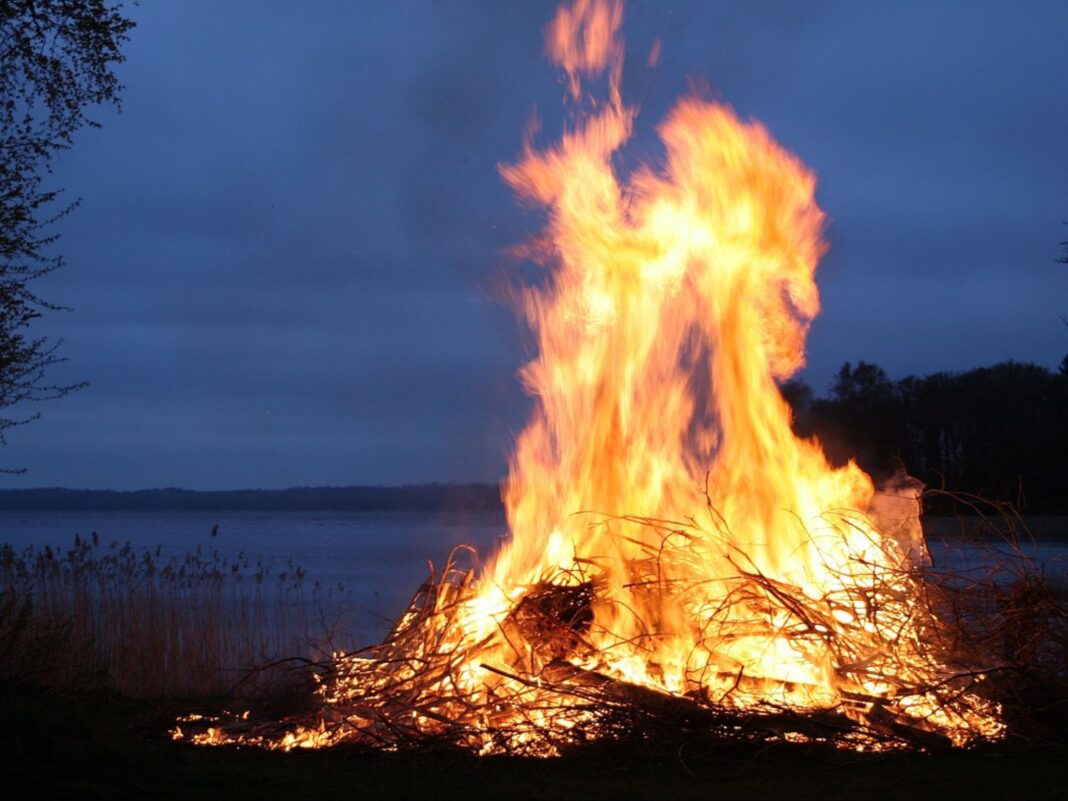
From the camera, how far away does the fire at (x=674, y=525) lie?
256 inches

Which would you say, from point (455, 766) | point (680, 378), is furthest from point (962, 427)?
point (455, 766)

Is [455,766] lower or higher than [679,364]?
lower

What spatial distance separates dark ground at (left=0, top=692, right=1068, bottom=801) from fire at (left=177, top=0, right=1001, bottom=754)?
0.28m

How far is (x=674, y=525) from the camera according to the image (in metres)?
7.41

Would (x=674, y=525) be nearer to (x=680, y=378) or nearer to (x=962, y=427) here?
(x=680, y=378)

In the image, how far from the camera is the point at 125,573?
38.3 ft

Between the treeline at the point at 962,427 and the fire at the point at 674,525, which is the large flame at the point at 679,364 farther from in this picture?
the treeline at the point at 962,427

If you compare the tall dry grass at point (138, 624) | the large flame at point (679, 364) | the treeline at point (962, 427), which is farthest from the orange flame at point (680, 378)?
the treeline at point (962, 427)

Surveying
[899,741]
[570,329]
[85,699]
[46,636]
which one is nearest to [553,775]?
[899,741]

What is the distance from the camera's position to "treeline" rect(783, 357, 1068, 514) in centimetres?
2406

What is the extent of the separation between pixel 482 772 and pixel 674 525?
236cm

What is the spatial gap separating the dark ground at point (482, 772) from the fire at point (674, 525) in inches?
11.1

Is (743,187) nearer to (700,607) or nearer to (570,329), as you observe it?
(570,329)

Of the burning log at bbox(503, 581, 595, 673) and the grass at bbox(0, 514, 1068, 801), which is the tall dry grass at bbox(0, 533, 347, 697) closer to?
the grass at bbox(0, 514, 1068, 801)
